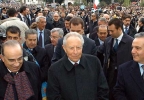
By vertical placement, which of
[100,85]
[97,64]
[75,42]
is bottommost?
[100,85]

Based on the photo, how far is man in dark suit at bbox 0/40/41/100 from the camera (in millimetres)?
3021

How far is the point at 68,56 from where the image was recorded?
3254mm

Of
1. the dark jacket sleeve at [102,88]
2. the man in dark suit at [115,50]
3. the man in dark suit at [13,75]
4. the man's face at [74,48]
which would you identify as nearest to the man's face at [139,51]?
the dark jacket sleeve at [102,88]

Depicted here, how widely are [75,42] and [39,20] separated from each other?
4.18 meters

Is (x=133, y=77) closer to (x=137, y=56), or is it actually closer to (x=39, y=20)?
(x=137, y=56)

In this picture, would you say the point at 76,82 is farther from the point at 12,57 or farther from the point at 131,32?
the point at 131,32

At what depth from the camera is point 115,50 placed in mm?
5164

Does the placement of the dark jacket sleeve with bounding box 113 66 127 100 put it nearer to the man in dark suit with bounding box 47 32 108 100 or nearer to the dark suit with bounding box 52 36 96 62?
the man in dark suit with bounding box 47 32 108 100

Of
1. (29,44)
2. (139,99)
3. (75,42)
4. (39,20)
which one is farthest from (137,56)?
(39,20)

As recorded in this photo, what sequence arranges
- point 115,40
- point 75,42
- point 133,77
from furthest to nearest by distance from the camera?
point 115,40, point 133,77, point 75,42

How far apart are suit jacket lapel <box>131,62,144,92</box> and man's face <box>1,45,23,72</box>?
4.87 ft

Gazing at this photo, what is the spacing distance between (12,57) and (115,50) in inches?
105

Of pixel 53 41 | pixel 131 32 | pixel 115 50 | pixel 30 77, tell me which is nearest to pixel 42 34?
pixel 53 41

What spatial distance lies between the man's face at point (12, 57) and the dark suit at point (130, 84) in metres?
1.38
